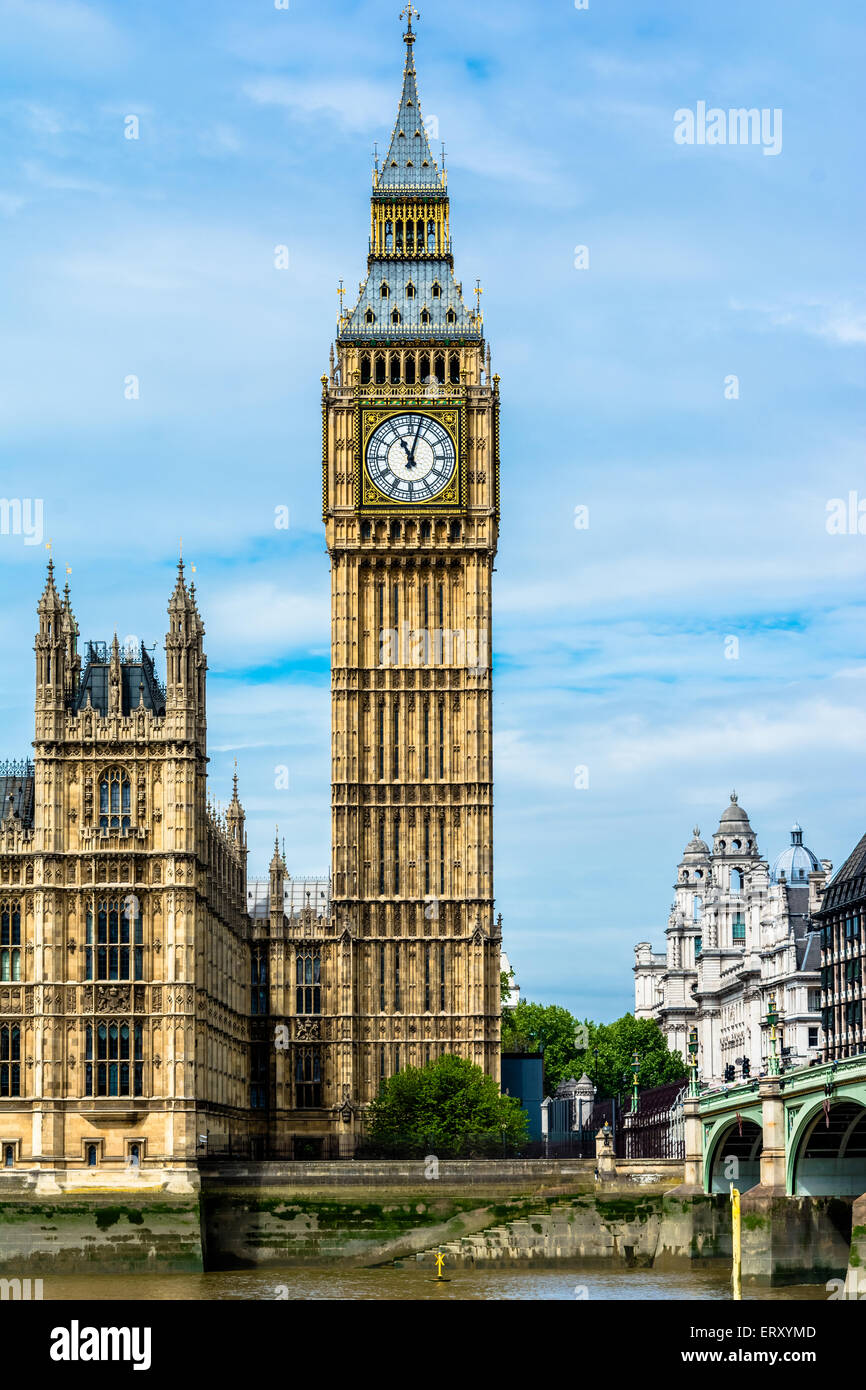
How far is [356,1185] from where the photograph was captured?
9219cm

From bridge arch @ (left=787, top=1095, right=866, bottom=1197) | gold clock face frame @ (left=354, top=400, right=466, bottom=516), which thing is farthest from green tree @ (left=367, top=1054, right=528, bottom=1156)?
gold clock face frame @ (left=354, top=400, right=466, bottom=516)

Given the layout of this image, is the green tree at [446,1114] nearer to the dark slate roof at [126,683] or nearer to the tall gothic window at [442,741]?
the tall gothic window at [442,741]

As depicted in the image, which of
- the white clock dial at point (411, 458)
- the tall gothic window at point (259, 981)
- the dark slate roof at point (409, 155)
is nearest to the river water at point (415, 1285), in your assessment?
the tall gothic window at point (259, 981)

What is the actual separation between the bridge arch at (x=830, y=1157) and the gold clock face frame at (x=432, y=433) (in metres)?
46.4

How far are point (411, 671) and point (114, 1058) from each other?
36128mm

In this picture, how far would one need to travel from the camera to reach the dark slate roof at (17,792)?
90.1 meters

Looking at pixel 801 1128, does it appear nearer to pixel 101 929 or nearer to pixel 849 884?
pixel 101 929

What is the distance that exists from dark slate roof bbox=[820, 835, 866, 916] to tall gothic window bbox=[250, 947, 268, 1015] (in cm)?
2744

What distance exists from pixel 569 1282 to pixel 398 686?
44.8 meters

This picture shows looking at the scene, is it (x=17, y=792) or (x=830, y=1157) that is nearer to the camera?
(x=830, y=1157)

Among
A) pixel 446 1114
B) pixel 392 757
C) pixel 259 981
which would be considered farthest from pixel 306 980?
pixel 446 1114

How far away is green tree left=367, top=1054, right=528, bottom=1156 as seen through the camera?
346 ft

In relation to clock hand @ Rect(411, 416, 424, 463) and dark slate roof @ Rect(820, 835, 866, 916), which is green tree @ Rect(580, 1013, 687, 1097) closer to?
dark slate roof @ Rect(820, 835, 866, 916)

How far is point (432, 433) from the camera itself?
120 meters
